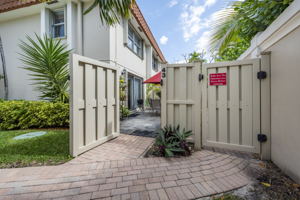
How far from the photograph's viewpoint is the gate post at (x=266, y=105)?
7.62ft

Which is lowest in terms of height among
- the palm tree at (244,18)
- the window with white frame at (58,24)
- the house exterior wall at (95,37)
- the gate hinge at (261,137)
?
the gate hinge at (261,137)

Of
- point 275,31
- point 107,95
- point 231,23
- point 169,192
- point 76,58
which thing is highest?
point 231,23

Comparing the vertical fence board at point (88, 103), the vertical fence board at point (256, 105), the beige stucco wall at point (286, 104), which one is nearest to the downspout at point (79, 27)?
the vertical fence board at point (88, 103)

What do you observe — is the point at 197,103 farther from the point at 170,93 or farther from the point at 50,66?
the point at 50,66

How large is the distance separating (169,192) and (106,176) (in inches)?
36.1

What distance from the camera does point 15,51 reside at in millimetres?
6418

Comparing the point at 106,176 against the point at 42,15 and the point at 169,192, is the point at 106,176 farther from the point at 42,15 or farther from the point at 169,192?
the point at 42,15

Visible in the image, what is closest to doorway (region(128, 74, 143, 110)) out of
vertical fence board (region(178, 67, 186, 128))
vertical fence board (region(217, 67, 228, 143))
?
vertical fence board (region(178, 67, 186, 128))

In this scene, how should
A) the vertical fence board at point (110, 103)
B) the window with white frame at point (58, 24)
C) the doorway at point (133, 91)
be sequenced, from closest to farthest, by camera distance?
1. the vertical fence board at point (110, 103)
2. the window with white frame at point (58, 24)
3. the doorway at point (133, 91)

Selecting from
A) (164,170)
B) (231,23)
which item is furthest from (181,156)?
(231,23)

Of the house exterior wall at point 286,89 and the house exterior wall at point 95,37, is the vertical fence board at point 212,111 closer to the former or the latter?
the house exterior wall at point 286,89

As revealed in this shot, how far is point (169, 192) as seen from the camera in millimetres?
1568

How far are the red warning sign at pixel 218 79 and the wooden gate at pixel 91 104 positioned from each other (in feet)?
7.88

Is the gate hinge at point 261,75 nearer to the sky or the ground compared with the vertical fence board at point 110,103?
nearer to the sky
